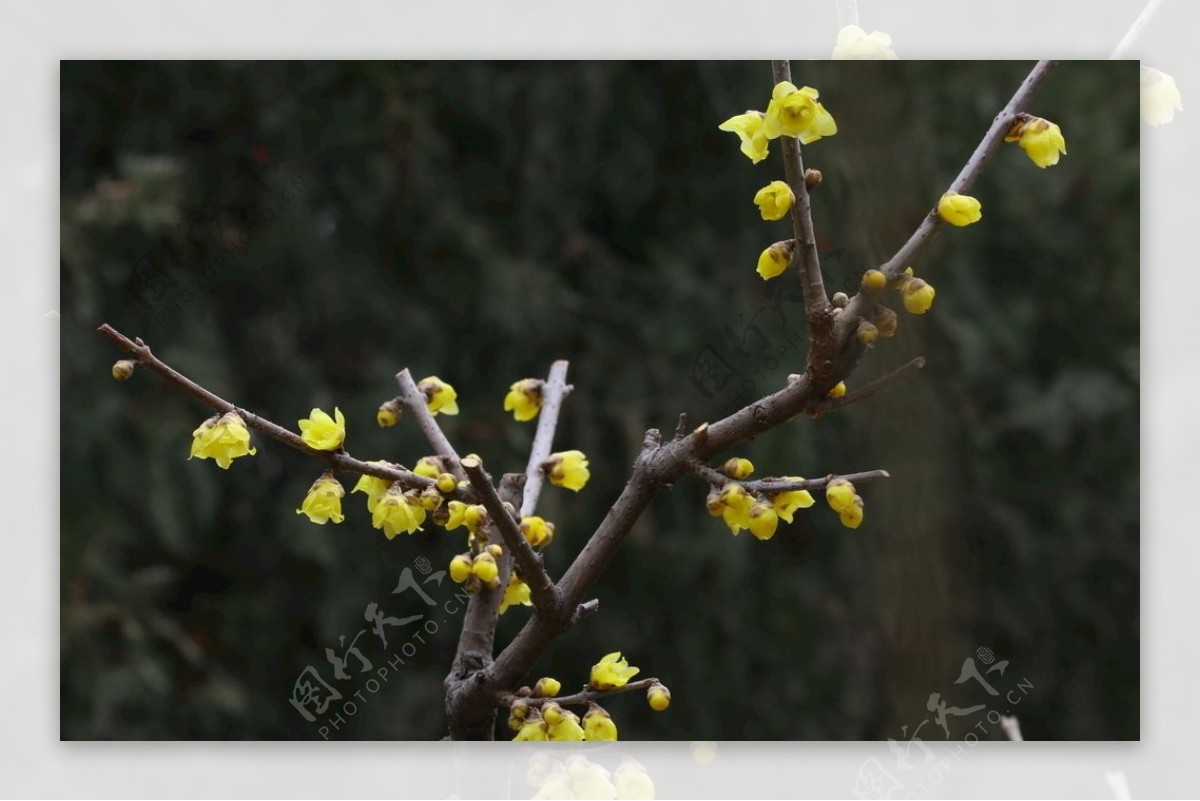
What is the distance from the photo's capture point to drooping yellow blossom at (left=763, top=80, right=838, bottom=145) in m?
0.73

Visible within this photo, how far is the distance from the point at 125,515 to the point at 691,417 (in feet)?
3.07

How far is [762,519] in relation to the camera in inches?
30.2

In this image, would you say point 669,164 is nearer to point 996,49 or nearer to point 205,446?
point 996,49

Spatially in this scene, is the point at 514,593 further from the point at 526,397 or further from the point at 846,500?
the point at 846,500

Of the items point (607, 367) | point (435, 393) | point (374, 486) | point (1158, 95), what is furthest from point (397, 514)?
point (607, 367)

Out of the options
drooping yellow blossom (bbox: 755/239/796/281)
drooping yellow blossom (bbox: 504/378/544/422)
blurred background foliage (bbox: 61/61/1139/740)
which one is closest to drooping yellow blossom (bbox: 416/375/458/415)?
drooping yellow blossom (bbox: 504/378/544/422)

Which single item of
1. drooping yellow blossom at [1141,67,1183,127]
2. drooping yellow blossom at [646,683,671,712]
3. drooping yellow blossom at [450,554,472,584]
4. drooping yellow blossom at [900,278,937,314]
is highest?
drooping yellow blossom at [1141,67,1183,127]

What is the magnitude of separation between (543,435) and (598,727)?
0.27 metres

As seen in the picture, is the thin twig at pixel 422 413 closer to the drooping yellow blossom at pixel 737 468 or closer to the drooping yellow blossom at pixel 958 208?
the drooping yellow blossom at pixel 737 468

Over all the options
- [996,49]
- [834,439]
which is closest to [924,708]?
[834,439]

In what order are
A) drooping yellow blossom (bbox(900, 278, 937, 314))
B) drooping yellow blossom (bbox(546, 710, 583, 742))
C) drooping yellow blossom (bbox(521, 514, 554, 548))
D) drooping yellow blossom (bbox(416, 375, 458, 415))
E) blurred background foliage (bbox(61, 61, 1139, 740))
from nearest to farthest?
drooping yellow blossom (bbox(900, 278, 937, 314)) < drooping yellow blossom (bbox(546, 710, 583, 742)) < drooping yellow blossom (bbox(521, 514, 554, 548)) < drooping yellow blossom (bbox(416, 375, 458, 415)) < blurred background foliage (bbox(61, 61, 1139, 740))

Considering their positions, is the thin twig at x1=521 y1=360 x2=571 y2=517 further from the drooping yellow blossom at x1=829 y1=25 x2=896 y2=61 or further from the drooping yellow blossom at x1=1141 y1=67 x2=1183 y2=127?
the drooping yellow blossom at x1=1141 y1=67 x2=1183 y2=127

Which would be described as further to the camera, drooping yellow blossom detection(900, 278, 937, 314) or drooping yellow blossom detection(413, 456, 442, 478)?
drooping yellow blossom detection(413, 456, 442, 478)

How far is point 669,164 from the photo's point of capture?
217 cm
